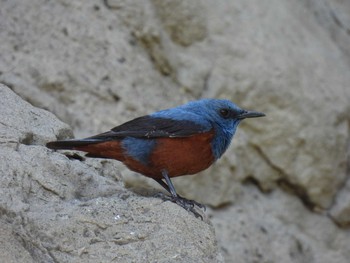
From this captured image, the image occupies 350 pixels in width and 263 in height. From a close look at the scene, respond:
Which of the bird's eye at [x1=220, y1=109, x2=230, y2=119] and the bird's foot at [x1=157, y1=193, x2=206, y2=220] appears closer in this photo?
the bird's foot at [x1=157, y1=193, x2=206, y2=220]

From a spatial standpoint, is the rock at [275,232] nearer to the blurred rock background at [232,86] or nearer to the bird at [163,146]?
the blurred rock background at [232,86]

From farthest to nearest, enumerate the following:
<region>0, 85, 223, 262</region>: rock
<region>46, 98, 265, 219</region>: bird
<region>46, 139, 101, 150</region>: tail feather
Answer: <region>46, 98, 265, 219</region>: bird, <region>46, 139, 101, 150</region>: tail feather, <region>0, 85, 223, 262</region>: rock

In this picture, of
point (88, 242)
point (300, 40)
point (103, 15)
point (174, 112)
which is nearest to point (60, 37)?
point (103, 15)

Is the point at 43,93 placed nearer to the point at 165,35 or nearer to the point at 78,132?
the point at 78,132

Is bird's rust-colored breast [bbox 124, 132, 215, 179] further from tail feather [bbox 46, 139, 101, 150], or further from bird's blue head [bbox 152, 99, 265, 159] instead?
tail feather [bbox 46, 139, 101, 150]

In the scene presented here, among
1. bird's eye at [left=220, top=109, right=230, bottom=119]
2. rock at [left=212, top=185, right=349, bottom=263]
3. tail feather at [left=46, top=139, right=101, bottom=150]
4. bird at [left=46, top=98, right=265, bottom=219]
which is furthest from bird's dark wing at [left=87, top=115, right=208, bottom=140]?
rock at [left=212, top=185, right=349, bottom=263]
